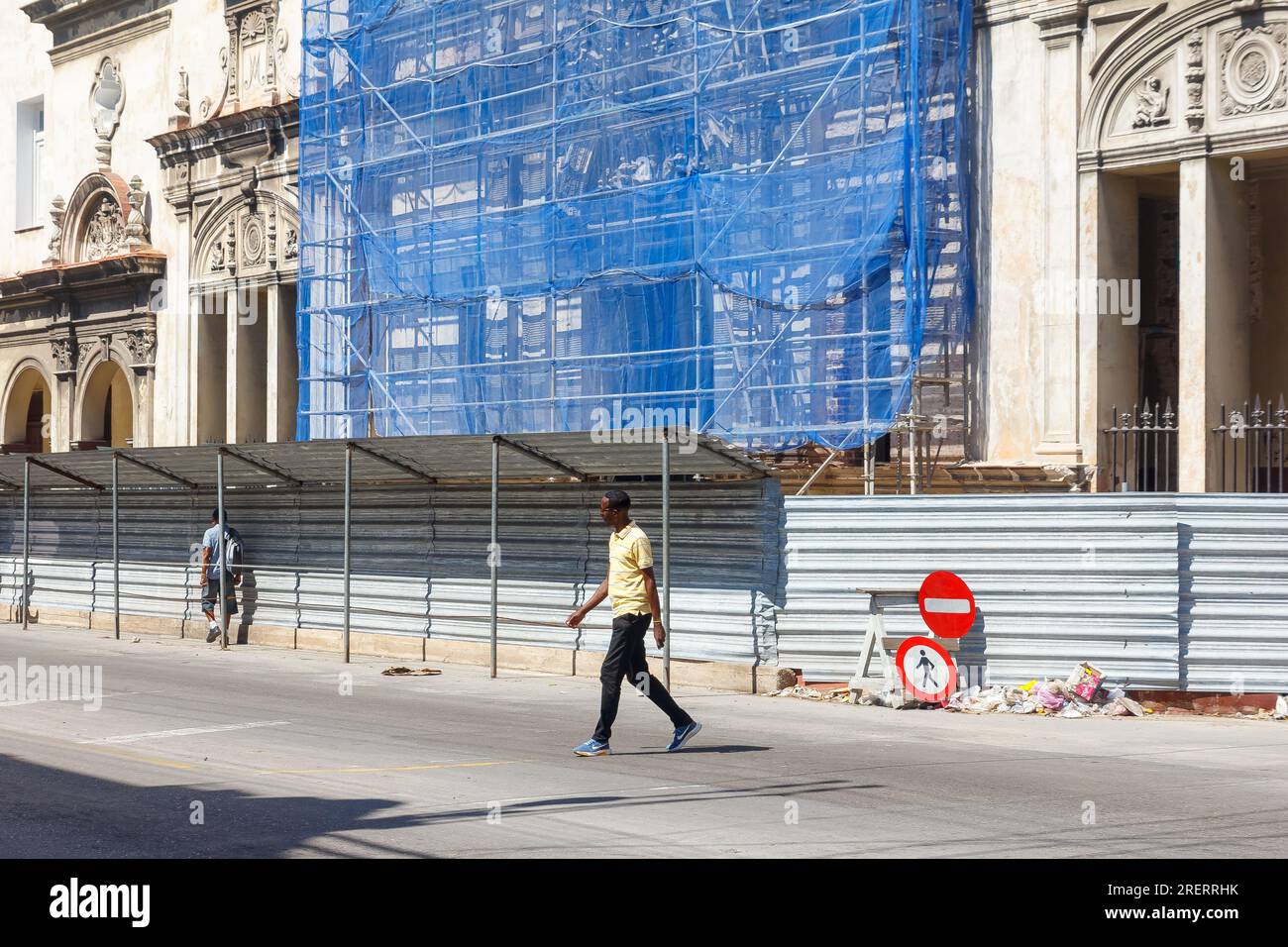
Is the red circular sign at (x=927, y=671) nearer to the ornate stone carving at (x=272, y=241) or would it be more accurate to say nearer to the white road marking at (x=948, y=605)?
the white road marking at (x=948, y=605)

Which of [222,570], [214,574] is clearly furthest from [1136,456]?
[214,574]

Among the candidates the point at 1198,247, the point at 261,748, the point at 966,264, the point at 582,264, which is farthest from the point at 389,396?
the point at 261,748

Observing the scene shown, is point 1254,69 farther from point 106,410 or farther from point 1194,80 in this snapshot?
point 106,410

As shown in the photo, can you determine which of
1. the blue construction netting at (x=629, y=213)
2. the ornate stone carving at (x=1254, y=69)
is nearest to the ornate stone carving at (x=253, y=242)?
the blue construction netting at (x=629, y=213)

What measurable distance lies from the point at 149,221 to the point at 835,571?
22.8 meters

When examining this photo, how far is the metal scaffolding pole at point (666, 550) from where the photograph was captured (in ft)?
57.9

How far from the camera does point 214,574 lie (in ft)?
82.7

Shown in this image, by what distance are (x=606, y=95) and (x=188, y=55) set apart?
1410 cm

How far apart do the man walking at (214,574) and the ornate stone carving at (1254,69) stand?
1479cm

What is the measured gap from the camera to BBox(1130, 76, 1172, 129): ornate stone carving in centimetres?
2047

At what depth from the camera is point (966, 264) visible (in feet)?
71.0

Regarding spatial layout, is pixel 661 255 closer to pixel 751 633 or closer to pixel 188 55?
pixel 751 633

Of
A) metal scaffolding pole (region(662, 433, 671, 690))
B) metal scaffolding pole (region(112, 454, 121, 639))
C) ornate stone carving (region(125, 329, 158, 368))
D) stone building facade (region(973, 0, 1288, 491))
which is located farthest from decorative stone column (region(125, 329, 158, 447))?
stone building facade (region(973, 0, 1288, 491))
